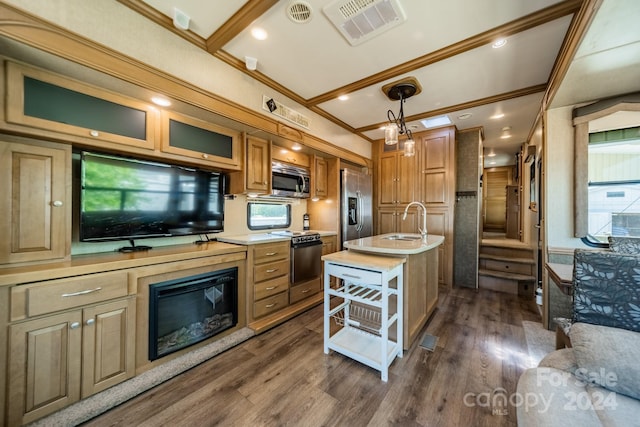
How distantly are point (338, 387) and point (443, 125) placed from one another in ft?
13.3

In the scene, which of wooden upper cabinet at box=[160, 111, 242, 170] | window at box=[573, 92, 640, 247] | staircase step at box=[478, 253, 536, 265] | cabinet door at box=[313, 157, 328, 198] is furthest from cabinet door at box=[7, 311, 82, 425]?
staircase step at box=[478, 253, 536, 265]

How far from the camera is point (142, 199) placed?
202cm

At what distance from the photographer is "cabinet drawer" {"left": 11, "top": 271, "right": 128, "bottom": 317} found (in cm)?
131

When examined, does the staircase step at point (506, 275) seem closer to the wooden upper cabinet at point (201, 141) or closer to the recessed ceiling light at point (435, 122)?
the recessed ceiling light at point (435, 122)

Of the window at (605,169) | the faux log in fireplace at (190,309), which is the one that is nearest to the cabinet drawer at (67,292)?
the faux log in fireplace at (190,309)

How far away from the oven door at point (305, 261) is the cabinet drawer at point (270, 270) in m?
0.12

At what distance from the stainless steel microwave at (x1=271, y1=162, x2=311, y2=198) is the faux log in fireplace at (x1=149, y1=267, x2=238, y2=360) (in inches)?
50.4

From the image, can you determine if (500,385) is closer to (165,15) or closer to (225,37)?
(225,37)

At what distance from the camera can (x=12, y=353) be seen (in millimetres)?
1276

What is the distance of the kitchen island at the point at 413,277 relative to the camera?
2113 mm

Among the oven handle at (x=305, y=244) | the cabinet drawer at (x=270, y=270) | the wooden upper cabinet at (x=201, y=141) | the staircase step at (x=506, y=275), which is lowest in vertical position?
the staircase step at (x=506, y=275)

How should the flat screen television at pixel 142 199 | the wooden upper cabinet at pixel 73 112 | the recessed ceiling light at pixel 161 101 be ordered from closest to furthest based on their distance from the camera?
the wooden upper cabinet at pixel 73 112
the flat screen television at pixel 142 199
the recessed ceiling light at pixel 161 101

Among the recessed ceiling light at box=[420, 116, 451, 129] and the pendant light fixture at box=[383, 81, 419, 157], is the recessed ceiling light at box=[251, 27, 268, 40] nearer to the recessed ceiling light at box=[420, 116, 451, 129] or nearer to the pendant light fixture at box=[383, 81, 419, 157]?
the pendant light fixture at box=[383, 81, 419, 157]

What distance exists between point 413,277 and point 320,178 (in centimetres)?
223
